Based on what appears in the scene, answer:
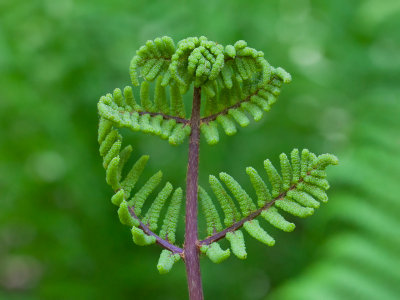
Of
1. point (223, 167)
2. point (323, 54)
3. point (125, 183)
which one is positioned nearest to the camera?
point (125, 183)

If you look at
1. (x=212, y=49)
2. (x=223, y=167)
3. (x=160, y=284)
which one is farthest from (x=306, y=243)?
(x=212, y=49)

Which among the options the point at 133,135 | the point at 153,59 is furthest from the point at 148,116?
the point at 133,135

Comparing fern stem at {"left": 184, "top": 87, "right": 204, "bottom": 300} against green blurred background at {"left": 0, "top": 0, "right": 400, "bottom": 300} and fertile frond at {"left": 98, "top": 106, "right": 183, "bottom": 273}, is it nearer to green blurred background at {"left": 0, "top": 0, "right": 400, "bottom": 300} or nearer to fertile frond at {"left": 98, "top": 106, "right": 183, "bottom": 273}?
fertile frond at {"left": 98, "top": 106, "right": 183, "bottom": 273}

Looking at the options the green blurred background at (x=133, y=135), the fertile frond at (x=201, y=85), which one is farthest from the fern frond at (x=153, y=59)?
the green blurred background at (x=133, y=135)

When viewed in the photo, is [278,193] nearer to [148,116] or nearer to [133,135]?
[148,116]

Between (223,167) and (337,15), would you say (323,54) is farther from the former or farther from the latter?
(223,167)

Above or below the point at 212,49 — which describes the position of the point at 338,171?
above
